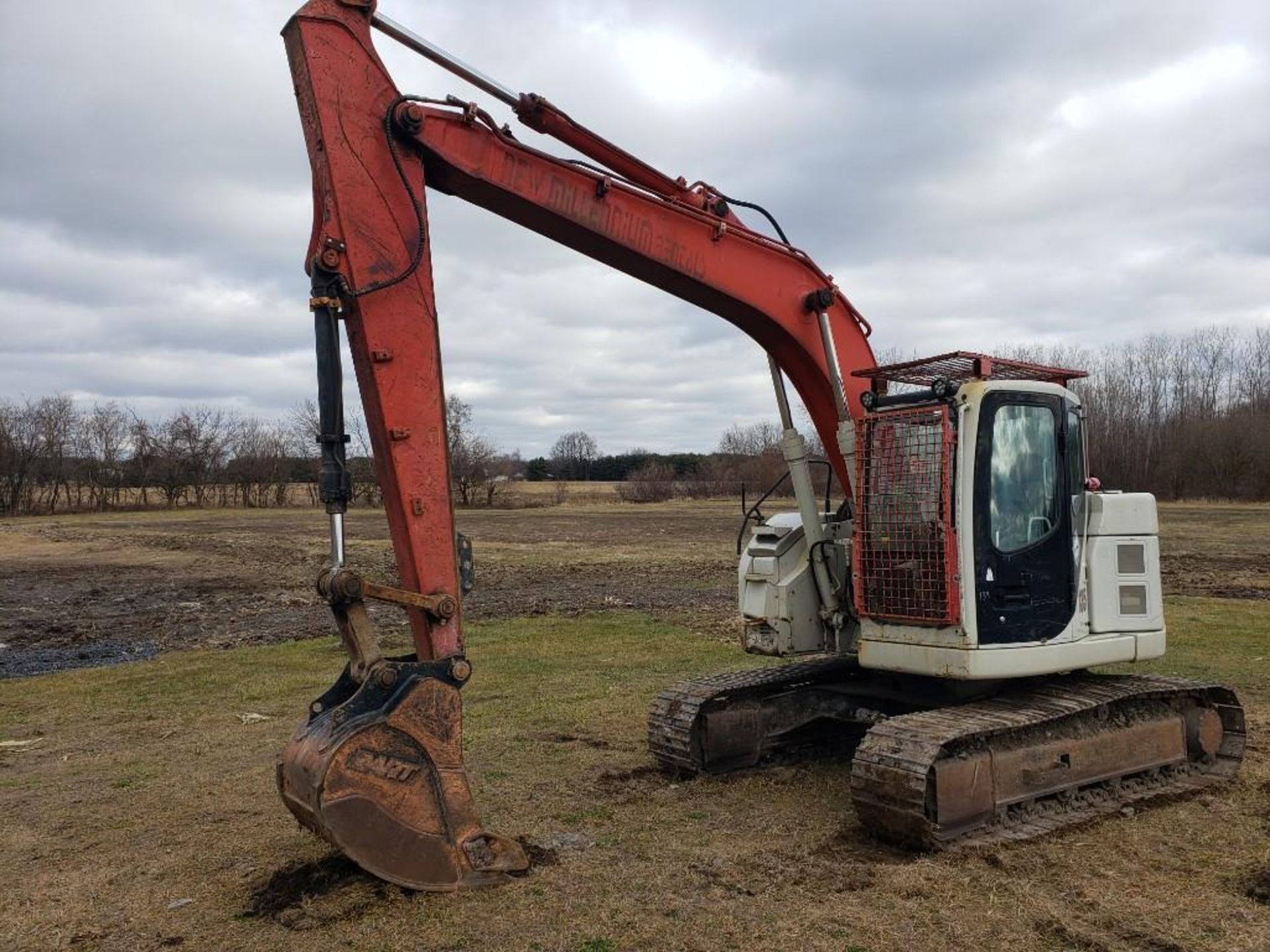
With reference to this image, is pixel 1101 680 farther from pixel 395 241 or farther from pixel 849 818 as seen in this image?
pixel 395 241

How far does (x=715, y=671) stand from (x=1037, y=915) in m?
6.53

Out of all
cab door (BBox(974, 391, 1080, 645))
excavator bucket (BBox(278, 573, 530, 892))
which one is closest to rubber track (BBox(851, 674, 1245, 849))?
cab door (BBox(974, 391, 1080, 645))

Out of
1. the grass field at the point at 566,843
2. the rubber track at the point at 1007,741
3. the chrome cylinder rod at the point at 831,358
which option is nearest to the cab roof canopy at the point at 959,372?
the chrome cylinder rod at the point at 831,358

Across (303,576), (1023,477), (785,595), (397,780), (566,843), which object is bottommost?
(566,843)

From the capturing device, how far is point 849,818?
6.43 m

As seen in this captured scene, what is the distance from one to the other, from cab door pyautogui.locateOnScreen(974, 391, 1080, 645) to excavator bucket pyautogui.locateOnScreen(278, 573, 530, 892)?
3.14 meters

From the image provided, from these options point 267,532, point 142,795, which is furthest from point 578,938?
point 267,532

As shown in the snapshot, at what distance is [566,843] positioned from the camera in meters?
5.93

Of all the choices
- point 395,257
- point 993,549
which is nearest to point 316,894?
point 395,257

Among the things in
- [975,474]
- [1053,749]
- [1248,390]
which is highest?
[1248,390]

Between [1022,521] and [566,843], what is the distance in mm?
3358

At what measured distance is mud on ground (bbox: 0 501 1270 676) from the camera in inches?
610

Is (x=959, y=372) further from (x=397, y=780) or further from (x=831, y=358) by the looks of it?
(x=397, y=780)

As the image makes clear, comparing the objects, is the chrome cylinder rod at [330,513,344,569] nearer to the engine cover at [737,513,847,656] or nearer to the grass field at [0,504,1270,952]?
the grass field at [0,504,1270,952]
